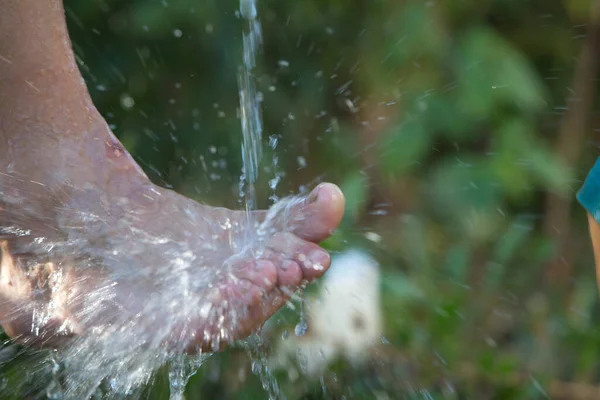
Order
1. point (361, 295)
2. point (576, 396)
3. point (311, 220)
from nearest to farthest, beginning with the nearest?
1. point (311, 220)
2. point (361, 295)
3. point (576, 396)

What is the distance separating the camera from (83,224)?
1100mm

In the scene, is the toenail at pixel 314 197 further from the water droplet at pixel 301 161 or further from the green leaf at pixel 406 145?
the water droplet at pixel 301 161

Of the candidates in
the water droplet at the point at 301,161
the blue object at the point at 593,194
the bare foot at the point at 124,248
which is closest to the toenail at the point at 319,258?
the bare foot at the point at 124,248

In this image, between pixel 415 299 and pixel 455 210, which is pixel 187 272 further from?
pixel 455 210

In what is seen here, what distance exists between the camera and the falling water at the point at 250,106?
5.06ft

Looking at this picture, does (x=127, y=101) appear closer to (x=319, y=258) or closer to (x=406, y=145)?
(x=406, y=145)

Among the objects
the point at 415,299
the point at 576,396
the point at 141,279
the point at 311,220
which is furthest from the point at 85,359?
the point at 576,396

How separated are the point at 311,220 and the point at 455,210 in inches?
24.4

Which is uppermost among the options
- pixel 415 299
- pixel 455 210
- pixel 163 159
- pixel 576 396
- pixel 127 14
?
pixel 127 14

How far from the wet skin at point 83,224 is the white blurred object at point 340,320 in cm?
31

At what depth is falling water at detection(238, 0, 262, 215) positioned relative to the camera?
154 cm

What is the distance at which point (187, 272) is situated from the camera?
1.07m

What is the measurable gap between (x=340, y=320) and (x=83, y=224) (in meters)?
0.50

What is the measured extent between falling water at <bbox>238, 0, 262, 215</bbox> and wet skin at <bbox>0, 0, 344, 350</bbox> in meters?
0.44
